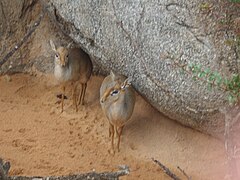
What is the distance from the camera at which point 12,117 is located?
7750 mm

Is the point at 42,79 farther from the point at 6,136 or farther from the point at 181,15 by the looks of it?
the point at 181,15

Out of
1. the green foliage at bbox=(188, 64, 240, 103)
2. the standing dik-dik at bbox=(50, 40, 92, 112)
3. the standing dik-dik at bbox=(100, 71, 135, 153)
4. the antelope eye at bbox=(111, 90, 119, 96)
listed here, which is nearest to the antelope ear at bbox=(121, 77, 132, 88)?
the standing dik-dik at bbox=(100, 71, 135, 153)

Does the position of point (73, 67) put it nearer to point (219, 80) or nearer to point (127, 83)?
point (127, 83)

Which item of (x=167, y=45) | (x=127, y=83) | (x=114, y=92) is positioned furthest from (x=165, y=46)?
(x=114, y=92)

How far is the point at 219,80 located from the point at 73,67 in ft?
8.10

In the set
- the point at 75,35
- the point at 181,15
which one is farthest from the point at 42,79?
the point at 181,15

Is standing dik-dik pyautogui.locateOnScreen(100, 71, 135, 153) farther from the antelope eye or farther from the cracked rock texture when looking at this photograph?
the cracked rock texture

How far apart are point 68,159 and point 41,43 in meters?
2.34

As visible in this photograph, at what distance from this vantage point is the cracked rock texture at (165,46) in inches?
255

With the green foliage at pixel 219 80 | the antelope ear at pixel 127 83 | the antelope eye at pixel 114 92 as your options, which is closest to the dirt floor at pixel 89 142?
the antelope eye at pixel 114 92

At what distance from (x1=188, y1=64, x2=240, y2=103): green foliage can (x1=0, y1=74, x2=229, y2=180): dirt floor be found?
3.13 feet

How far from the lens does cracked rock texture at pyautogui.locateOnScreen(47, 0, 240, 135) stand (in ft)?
21.2

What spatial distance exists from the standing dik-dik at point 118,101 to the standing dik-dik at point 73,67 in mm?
809

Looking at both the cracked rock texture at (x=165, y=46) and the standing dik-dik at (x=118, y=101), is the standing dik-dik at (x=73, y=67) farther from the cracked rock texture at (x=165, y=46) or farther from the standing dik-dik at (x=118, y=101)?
the standing dik-dik at (x=118, y=101)
